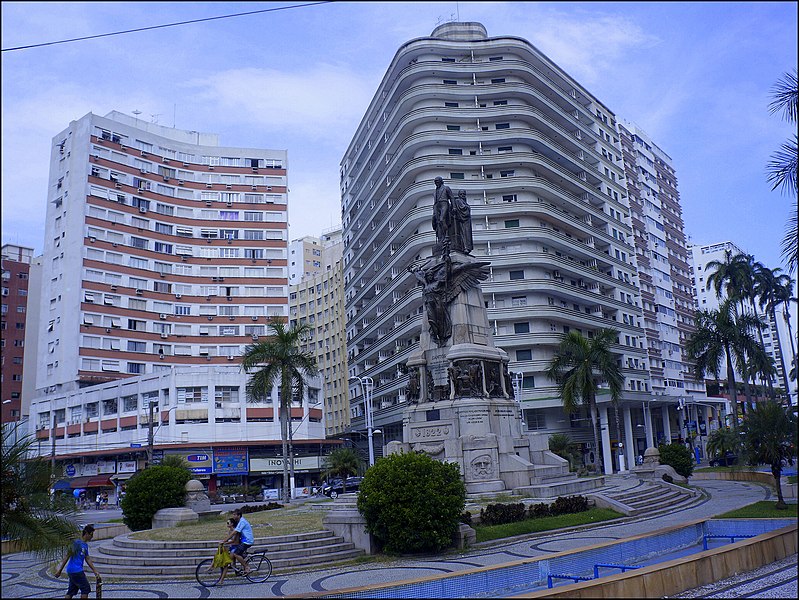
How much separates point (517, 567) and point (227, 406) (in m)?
55.9

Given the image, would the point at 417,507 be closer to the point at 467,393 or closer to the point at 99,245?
the point at 467,393

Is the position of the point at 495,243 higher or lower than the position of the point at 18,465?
higher

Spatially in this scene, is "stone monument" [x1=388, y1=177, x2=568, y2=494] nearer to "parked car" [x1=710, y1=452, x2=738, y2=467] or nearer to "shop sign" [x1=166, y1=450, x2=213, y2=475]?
"parked car" [x1=710, y1=452, x2=738, y2=467]

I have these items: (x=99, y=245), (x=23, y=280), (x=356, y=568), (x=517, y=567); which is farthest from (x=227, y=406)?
(x=517, y=567)

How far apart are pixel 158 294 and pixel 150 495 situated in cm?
5565

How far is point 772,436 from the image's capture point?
21875mm

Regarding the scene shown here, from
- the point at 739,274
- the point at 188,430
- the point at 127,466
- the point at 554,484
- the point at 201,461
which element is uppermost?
the point at 739,274

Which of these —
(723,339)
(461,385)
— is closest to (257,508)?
(461,385)

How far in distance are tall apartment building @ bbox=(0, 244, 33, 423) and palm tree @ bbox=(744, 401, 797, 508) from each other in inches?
3233

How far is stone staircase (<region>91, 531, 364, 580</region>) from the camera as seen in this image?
55.7 feet

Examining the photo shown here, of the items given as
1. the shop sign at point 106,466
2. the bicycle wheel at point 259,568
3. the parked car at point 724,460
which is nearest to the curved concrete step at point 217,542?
the bicycle wheel at point 259,568

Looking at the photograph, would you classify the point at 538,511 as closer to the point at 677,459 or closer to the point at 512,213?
the point at 677,459

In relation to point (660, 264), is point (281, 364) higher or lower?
lower

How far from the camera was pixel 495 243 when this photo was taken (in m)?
60.4
